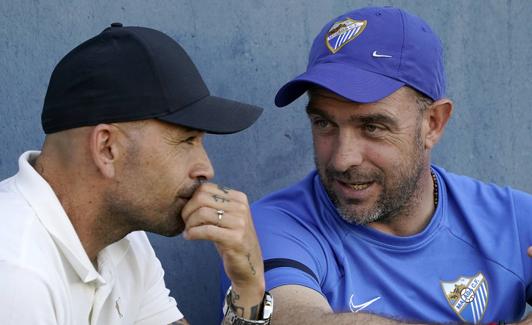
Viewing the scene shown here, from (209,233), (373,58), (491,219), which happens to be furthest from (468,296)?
(209,233)

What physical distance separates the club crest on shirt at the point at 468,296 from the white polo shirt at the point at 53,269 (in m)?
1.13

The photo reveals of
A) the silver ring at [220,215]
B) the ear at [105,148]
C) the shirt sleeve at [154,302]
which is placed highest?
the ear at [105,148]

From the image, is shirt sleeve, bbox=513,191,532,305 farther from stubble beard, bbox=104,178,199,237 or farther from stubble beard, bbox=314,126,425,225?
stubble beard, bbox=104,178,199,237

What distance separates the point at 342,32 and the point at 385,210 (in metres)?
0.68

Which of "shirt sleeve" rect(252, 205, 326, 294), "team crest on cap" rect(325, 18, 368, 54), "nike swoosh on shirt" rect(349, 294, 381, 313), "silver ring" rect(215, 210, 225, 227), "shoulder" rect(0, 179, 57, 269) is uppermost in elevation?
"team crest on cap" rect(325, 18, 368, 54)

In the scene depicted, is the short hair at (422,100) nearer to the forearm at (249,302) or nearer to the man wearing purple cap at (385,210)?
the man wearing purple cap at (385,210)

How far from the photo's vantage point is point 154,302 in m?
3.11

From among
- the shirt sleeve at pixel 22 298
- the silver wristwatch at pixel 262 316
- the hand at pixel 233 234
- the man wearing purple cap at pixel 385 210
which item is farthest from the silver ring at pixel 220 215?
the shirt sleeve at pixel 22 298

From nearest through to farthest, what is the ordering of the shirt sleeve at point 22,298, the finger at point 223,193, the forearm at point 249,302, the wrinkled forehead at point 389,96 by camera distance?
the shirt sleeve at point 22,298, the finger at point 223,193, the forearm at point 249,302, the wrinkled forehead at point 389,96

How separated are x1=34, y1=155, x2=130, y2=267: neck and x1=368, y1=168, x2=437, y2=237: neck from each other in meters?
1.15

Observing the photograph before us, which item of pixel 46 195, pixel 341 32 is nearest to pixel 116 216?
pixel 46 195

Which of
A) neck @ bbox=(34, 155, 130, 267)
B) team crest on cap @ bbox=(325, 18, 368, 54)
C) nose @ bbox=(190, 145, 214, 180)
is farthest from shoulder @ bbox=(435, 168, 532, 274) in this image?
neck @ bbox=(34, 155, 130, 267)

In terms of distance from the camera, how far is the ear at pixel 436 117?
11.7 feet

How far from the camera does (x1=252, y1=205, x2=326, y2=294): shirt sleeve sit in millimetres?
3115
